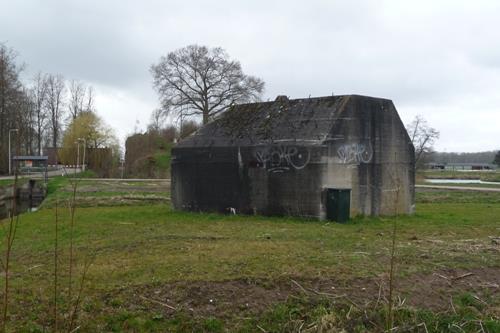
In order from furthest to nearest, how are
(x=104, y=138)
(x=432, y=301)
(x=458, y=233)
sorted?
(x=104, y=138) → (x=458, y=233) → (x=432, y=301)

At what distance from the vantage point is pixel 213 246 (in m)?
10.5

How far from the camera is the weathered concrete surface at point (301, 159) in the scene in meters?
16.1

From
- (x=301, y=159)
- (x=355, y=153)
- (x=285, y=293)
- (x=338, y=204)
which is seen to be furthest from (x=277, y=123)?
Result: (x=285, y=293)

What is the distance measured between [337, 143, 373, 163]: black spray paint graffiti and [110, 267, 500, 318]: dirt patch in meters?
8.62

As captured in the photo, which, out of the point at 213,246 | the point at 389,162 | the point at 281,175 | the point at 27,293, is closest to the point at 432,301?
the point at 213,246

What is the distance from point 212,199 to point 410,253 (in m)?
9.78

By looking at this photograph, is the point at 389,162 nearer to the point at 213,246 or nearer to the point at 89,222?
the point at 213,246

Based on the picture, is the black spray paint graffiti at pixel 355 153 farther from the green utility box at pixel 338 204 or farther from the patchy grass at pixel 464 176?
the patchy grass at pixel 464 176

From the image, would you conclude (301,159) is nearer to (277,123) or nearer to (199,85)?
(277,123)

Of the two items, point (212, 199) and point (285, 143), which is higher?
point (285, 143)

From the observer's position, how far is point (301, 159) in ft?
52.9

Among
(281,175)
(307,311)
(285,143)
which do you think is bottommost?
(307,311)

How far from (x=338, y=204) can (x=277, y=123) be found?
3823 mm

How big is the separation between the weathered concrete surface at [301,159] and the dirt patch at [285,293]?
819cm
